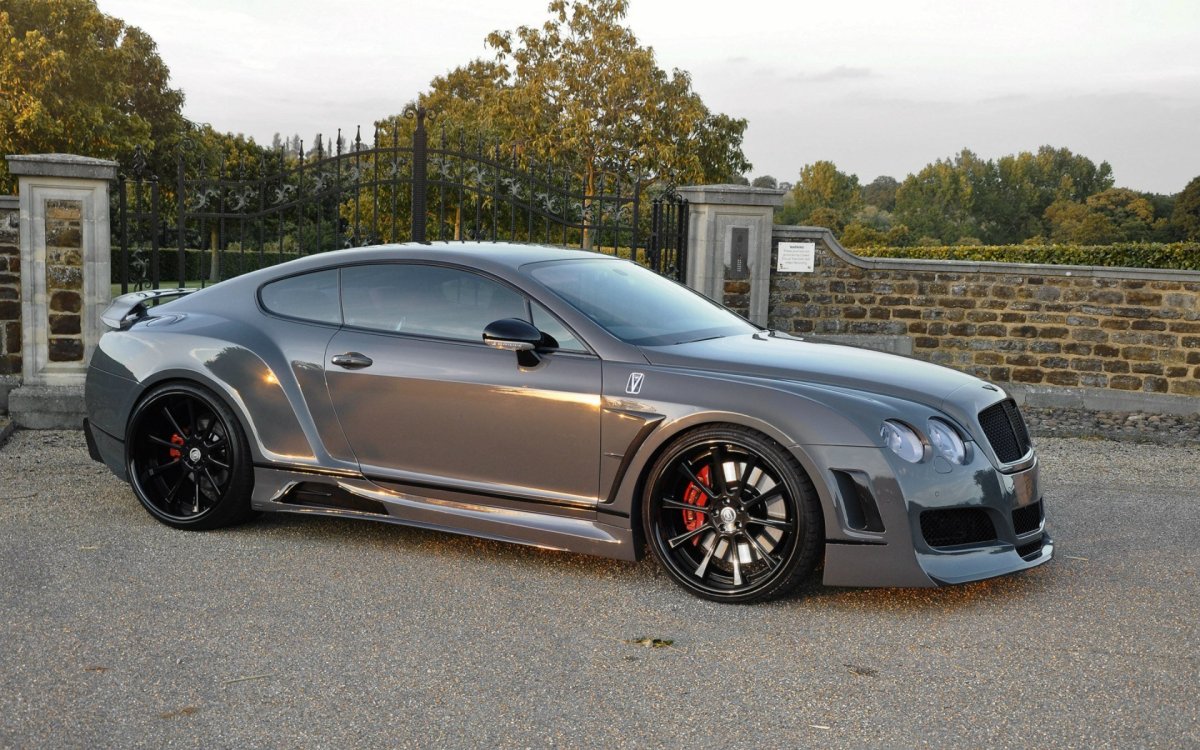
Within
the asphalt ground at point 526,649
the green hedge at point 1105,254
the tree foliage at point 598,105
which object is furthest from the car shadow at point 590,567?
the tree foliage at point 598,105

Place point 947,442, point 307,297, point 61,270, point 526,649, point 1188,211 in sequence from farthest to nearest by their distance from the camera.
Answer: point 1188,211 → point 61,270 → point 307,297 → point 947,442 → point 526,649

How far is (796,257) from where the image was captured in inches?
468

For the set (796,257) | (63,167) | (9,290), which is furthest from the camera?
(796,257)

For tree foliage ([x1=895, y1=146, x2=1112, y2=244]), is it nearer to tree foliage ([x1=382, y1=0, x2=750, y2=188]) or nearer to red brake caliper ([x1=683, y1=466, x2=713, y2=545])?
tree foliage ([x1=382, y1=0, x2=750, y2=188])

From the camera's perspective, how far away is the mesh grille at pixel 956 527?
455 centimetres

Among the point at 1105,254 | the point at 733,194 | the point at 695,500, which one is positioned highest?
the point at 733,194

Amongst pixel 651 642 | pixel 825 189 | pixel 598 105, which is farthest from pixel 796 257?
pixel 825 189

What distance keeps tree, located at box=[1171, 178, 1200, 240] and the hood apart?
60439mm

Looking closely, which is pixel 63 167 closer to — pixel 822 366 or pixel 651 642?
pixel 822 366

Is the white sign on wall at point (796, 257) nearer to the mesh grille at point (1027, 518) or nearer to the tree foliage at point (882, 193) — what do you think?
the mesh grille at point (1027, 518)

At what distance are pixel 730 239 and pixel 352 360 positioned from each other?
6248mm

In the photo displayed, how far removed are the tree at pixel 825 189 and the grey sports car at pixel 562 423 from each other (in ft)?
342

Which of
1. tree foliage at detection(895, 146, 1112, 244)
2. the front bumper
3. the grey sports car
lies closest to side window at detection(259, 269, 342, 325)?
the grey sports car

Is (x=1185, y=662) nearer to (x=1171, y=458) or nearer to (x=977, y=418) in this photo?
(x=977, y=418)
